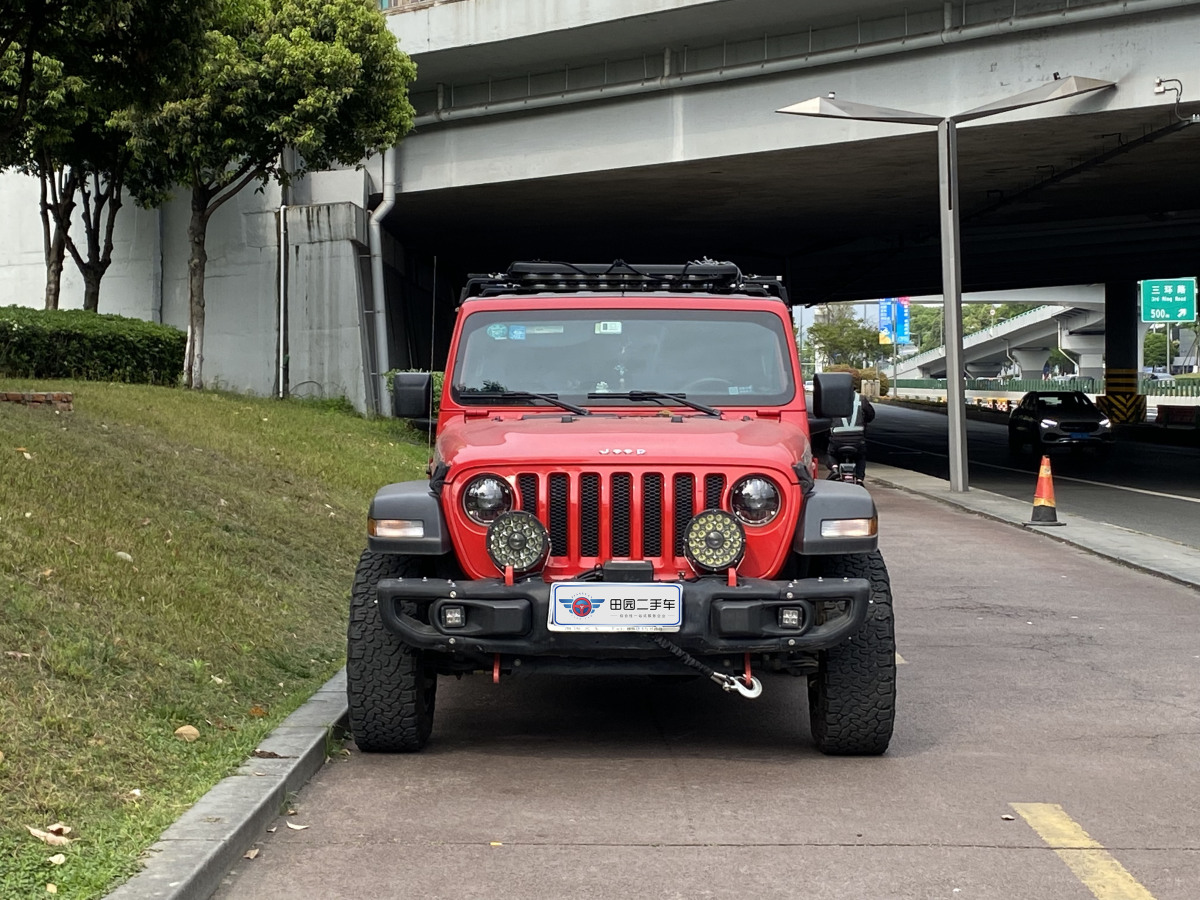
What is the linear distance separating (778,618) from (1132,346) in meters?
59.1

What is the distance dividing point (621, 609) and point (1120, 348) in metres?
59.8

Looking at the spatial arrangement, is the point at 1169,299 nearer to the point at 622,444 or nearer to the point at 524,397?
the point at 524,397

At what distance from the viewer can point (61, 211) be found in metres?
27.9

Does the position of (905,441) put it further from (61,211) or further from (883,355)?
(883,355)

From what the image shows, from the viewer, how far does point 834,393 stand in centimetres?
814

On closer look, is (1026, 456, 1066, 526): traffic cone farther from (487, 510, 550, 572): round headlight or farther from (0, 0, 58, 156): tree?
(487, 510, 550, 572): round headlight

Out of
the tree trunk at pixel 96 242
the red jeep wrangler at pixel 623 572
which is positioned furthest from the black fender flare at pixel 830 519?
the tree trunk at pixel 96 242

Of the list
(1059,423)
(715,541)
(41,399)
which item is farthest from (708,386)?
(1059,423)

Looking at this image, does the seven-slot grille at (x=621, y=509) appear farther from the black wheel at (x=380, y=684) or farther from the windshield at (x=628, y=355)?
the windshield at (x=628, y=355)

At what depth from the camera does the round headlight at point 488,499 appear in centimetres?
671

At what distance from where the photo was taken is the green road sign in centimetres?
6712

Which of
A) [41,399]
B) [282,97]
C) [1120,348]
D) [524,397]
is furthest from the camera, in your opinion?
[1120,348]

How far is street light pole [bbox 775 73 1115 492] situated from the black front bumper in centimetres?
1767

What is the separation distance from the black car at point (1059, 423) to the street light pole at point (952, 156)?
990cm
